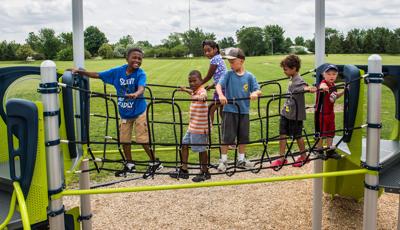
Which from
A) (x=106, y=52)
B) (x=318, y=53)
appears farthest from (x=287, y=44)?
(x=318, y=53)

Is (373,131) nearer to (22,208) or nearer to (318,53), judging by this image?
(318,53)

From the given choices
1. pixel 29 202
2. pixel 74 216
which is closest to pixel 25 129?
pixel 29 202

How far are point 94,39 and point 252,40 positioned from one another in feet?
95.7

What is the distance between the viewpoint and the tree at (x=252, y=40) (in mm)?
78875

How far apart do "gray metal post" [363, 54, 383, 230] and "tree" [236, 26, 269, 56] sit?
7573 cm

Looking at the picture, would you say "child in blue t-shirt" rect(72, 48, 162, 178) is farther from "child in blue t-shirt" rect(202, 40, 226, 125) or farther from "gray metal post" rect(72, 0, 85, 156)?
"child in blue t-shirt" rect(202, 40, 226, 125)

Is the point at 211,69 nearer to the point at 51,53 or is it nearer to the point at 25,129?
the point at 25,129

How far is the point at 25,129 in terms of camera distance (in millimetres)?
2941

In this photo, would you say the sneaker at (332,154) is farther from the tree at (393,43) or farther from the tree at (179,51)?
the tree at (179,51)

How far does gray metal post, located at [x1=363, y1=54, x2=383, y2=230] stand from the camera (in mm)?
3678

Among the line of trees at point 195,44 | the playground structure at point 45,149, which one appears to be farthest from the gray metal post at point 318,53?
the line of trees at point 195,44

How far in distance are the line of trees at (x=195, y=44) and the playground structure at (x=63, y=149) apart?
51.6 m

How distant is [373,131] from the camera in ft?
12.3

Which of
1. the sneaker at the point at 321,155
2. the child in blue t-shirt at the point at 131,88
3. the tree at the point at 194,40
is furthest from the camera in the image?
the tree at the point at 194,40
